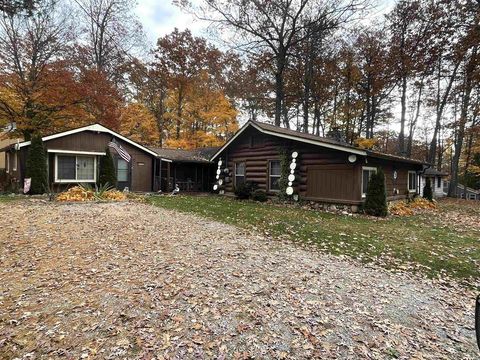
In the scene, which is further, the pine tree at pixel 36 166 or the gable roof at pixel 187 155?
the gable roof at pixel 187 155

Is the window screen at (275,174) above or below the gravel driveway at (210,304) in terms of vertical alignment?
above

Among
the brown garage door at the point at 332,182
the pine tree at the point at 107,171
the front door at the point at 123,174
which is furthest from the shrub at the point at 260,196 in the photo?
the front door at the point at 123,174

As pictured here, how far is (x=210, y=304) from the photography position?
390cm

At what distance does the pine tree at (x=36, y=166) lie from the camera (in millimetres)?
13984

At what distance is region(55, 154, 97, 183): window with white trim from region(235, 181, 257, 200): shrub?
892cm

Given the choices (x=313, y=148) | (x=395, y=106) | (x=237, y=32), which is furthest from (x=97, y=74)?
(x=395, y=106)

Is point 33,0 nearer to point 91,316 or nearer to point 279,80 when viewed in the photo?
point 91,316

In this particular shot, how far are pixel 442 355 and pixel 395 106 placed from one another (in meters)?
27.4

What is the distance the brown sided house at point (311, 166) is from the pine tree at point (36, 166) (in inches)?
381

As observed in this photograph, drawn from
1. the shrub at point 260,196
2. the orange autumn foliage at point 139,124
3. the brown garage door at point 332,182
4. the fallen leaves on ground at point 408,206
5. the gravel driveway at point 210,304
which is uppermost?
the orange autumn foliage at point 139,124

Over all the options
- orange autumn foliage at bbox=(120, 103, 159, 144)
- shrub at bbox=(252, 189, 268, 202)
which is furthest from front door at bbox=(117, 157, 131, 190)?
shrub at bbox=(252, 189, 268, 202)

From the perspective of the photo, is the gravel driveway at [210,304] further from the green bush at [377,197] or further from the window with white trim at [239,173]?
the window with white trim at [239,173]

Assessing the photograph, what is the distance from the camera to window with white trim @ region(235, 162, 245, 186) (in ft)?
55.1

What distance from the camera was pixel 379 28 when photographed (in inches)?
895
